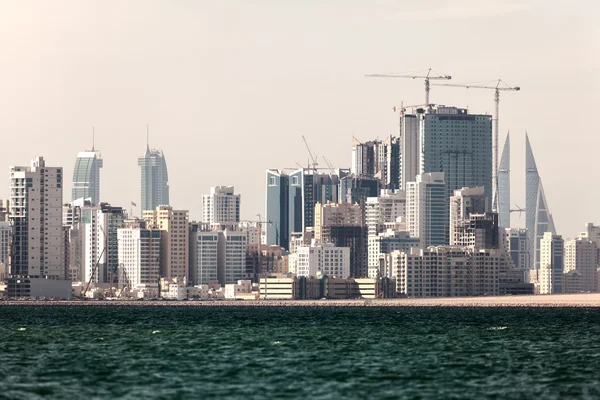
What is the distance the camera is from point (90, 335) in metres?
192

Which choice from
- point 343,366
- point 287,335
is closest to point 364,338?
point 287,335

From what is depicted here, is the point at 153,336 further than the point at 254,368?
Yes

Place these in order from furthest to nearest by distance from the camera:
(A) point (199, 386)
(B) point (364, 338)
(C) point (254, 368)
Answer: (B) point (364, 338) → (C) point (254, 368) → (A) point (199, 386)

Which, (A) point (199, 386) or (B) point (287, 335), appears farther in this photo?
(B) point (287, 335)

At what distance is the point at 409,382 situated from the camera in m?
111

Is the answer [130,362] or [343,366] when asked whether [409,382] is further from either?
[130,362]

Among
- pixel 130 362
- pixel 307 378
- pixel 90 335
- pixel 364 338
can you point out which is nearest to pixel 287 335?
pixel 364 338

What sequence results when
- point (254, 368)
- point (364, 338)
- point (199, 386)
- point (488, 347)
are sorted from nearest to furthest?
point (199, 386)
point (254, 368)
point (488, 347)
point (364, 338)

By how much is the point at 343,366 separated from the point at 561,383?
22.2 m

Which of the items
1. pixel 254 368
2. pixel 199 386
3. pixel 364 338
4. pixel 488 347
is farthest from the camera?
pixel 364 338

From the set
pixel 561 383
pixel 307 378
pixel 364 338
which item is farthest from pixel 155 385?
pixel 364 338

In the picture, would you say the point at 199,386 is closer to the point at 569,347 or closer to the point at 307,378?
the point at 307,378

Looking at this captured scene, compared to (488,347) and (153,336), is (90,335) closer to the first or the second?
(153,336)

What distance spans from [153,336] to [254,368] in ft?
219
